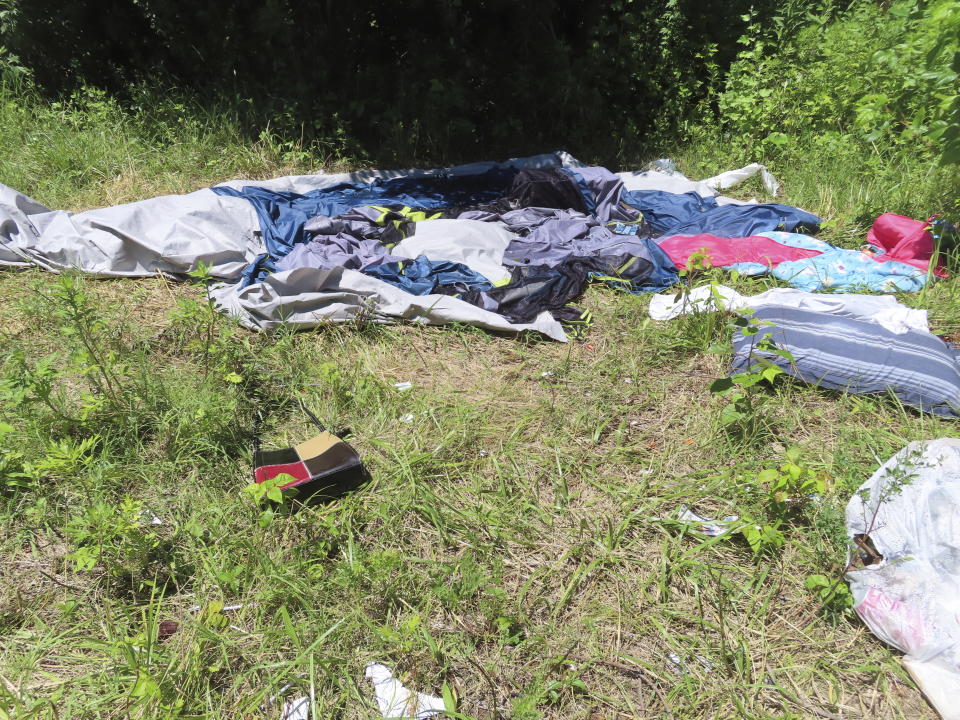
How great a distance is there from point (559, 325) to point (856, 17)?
4.26 m

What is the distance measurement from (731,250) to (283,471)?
2817 millimetres

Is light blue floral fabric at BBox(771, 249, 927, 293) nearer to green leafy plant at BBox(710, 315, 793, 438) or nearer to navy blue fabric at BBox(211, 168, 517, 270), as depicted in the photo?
green leafy plant at BBox(710, 315, 793, 438)

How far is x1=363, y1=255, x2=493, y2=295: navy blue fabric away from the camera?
3381mm

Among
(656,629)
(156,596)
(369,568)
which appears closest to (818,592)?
(656,629)

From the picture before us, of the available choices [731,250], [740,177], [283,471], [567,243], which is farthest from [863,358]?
[740,177]

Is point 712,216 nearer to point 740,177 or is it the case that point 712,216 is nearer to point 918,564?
point 740,177

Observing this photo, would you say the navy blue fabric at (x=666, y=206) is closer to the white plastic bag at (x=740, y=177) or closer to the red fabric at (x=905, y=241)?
the white plastic bag at (x=740, y=177)

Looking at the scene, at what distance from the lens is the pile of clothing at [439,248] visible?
315cm

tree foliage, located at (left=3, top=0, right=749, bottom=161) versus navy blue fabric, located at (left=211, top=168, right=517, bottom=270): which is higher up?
tree foliage, located at (left=3, top=0, right=749, bottom=161)

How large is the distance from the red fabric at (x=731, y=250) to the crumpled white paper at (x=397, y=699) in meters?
2.67

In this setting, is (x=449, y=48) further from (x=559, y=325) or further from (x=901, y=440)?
(x=901, y=440)

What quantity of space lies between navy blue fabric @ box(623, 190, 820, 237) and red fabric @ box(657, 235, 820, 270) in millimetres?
211

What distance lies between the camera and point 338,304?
3.08 m

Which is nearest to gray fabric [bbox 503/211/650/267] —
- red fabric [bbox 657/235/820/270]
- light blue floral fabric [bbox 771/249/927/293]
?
red fabric [bbox 657/235/820/270]
